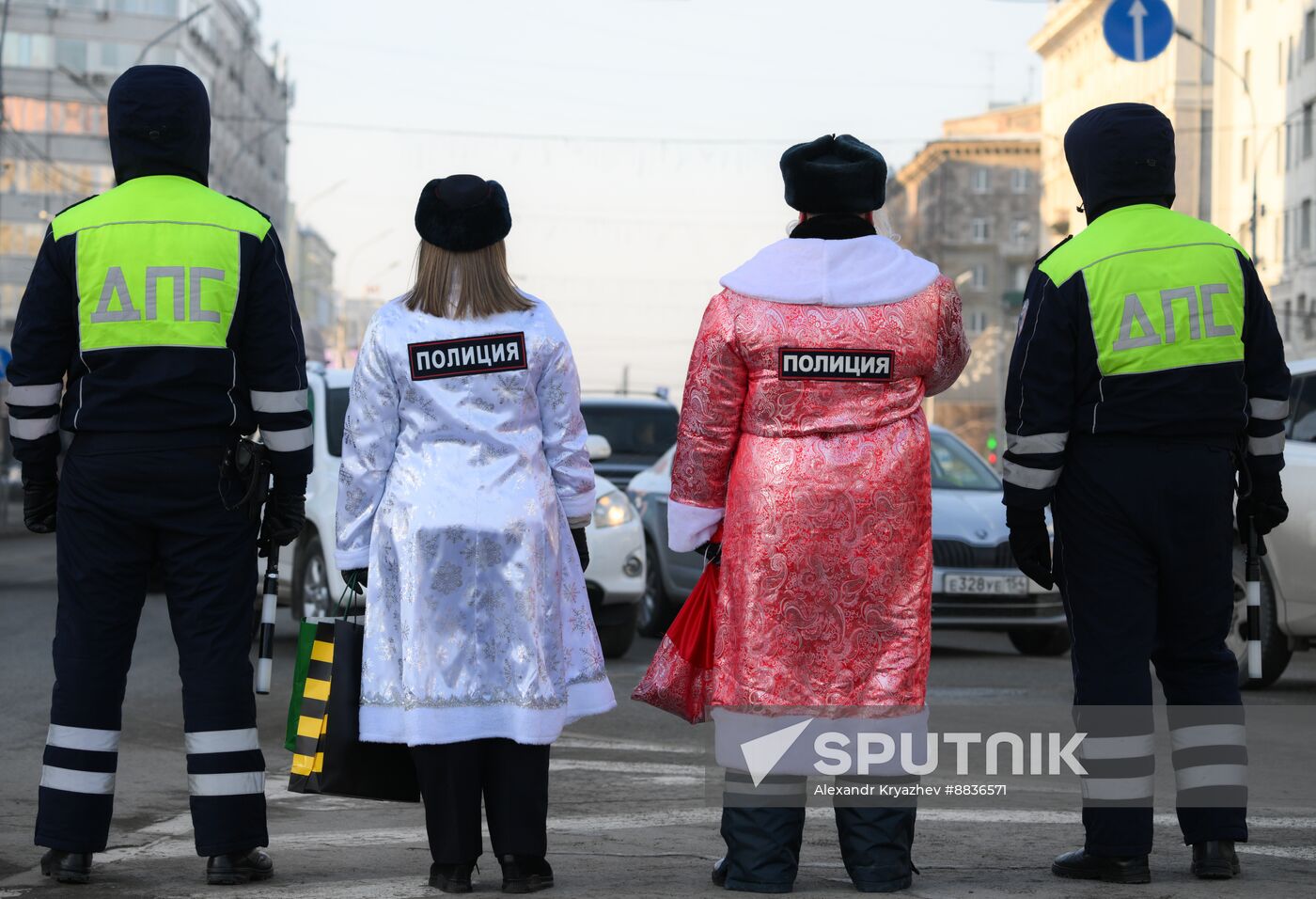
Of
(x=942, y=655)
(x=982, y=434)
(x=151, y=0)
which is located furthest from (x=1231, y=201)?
(x=942, y=655)

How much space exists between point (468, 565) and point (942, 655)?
9.18 m

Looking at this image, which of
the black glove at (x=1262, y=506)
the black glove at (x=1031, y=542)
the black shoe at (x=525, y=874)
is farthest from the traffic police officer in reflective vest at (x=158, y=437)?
the black glove at (x=1262, y=506)

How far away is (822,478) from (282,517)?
143cm

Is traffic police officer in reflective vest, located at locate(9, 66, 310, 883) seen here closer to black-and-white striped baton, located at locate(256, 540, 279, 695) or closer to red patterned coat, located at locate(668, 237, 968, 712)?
black-and-white striped baton, located at locate(256, 540, 279, 695)

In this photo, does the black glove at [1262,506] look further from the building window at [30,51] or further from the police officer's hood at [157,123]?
the building window at [30,51]

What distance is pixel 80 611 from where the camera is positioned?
5.74 m

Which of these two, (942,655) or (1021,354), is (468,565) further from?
(942,655)

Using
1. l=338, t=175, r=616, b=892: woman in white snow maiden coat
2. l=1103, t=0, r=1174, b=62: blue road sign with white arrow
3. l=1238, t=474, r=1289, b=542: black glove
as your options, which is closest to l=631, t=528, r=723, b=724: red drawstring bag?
l=338, t=175, r=616, b=892: woman in white snow maiden coat

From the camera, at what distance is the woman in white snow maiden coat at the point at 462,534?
5.62 metres

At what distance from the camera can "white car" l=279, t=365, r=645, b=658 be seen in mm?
13344

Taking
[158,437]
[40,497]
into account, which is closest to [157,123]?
[158,437]

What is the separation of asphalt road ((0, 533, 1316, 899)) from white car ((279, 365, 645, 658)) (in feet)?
7.52

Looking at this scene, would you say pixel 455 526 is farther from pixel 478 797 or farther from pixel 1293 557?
pixel 1293 557

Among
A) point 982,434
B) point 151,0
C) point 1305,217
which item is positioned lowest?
point 982,434
